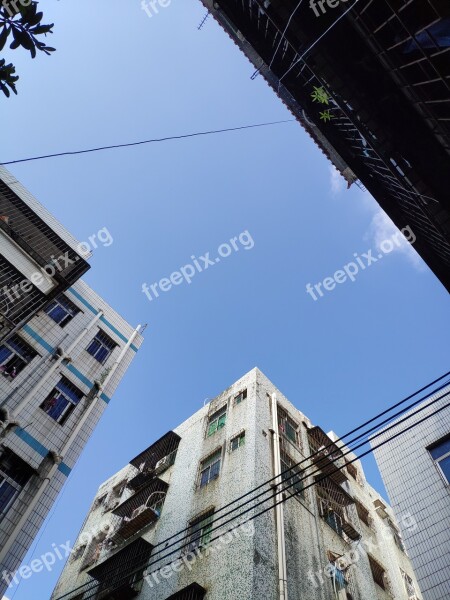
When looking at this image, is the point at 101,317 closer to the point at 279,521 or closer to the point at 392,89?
the point at 279,521

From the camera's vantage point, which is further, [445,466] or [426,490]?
[445,466]

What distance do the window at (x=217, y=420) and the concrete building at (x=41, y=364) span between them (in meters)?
6.02

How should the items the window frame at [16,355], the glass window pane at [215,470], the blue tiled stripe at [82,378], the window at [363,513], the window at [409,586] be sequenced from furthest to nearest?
the window at [363,513], the window at [409,586], the glass window pane at [215,470], the blue tiled stripe at [82,378], the window frame at [16,355]

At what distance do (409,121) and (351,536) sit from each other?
56.9 ft

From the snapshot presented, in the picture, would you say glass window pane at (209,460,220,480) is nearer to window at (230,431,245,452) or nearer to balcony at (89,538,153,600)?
window at (230,431,245,452)

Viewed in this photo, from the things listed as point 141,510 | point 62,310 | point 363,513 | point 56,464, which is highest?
point 62,310

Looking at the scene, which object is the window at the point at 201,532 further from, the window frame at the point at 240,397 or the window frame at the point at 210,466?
the window frame at the point at 240,397

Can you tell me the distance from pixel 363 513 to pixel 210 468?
9905mm

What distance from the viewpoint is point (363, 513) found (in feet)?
69.8

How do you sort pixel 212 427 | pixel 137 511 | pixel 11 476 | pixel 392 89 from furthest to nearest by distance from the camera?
pixel 212 427, pixel 137 511, pixel 11 476, pixel 392 89

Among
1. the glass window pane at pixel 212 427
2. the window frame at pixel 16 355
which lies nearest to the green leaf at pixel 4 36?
the window frame at pixel 16 355

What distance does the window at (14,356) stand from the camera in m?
12.9

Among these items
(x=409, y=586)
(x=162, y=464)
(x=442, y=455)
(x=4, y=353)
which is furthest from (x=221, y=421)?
(x=409, y=586)

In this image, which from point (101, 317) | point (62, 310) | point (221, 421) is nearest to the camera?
point (62, 310)
